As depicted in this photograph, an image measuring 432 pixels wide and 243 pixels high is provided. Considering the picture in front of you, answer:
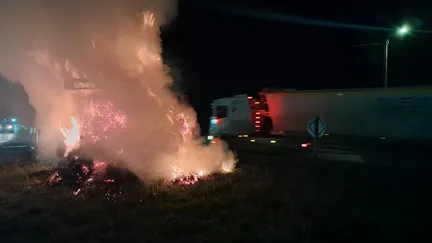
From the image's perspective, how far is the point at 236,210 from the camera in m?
8.19

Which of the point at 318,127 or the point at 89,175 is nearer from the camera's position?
the point at 89,175

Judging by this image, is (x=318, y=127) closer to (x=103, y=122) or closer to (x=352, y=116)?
(x=352, y=116)

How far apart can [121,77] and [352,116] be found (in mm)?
9784

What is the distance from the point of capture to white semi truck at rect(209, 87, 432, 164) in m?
16.0

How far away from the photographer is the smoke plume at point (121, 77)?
37.4 ft

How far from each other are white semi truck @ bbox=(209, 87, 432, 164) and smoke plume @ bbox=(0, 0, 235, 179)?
338 cm

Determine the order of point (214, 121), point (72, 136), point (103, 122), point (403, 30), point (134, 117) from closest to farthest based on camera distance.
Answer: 1. point (134, 117)
2. point (103, 122)
3. point (72, 136)
4. point (403, 30)
5. point (214, 121)

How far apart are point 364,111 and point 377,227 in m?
10.9

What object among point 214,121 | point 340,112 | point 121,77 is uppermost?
point 121,77

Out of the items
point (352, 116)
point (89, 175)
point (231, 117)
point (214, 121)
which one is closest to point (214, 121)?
point (214, 121)

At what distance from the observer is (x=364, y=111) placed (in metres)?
17.2

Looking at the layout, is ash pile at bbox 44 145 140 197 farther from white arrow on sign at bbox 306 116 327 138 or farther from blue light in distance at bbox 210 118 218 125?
blue light in distance at bbox 210 118 218 125

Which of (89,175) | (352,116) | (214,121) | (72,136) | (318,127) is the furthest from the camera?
(214,121)

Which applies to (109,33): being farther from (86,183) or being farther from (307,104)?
(307,104)
